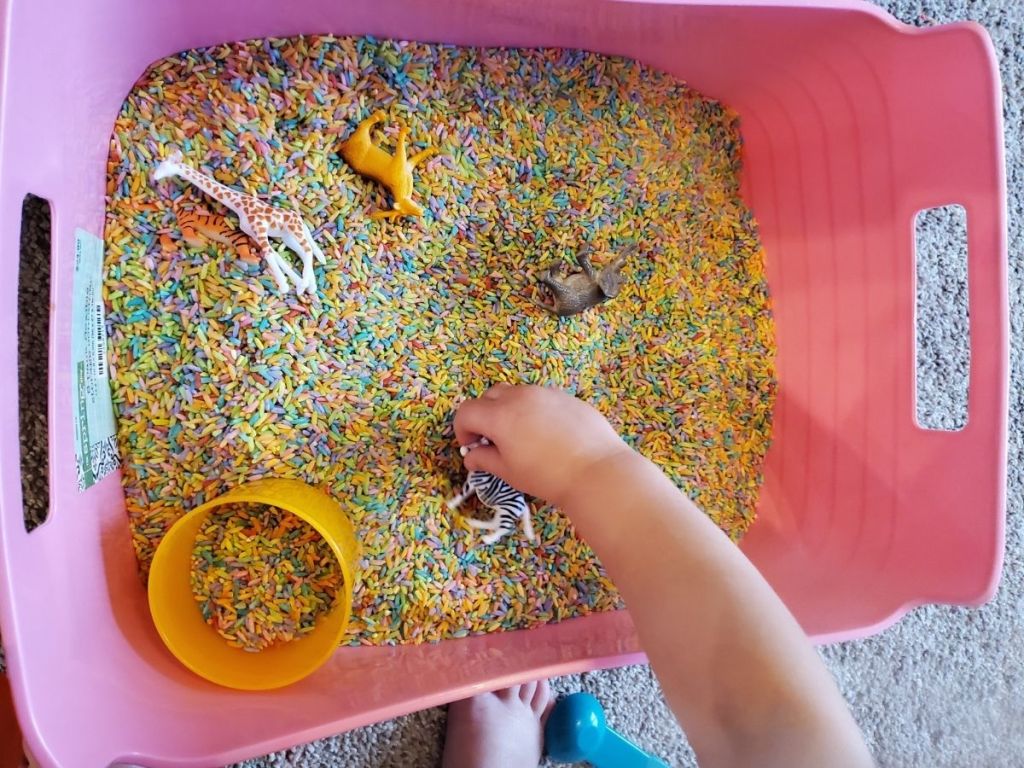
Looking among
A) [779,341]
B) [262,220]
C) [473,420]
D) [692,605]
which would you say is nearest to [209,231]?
[262,220]

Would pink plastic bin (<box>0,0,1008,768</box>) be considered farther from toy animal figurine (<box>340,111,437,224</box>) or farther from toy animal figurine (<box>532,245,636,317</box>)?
toy animal figurine (<box>532,245,636,317</box>)

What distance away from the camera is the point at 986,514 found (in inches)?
34.5

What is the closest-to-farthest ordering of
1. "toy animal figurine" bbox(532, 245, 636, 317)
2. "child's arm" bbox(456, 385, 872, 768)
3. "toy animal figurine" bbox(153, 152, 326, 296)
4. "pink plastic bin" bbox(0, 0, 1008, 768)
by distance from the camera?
1. "child's arm" bbox(456, 385, 872, 768)
2. "pink plastic bin" bbox(0, 0, 1008, 768)
3. "toy animal figurine" bbox(153, 152, 326, 296)
4. "toy animal figurine" bbox(532, 245, 636, 317)

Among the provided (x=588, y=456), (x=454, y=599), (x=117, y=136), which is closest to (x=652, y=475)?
(x=588, y=456)

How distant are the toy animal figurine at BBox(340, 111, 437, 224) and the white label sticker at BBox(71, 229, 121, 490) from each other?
0.92ft

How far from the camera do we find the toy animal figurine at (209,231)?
83 cm

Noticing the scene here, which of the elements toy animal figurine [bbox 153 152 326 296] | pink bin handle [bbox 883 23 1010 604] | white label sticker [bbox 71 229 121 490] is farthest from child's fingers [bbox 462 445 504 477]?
pink bin handle [bbox 883 23 1010 604]

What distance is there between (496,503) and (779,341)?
0.49m

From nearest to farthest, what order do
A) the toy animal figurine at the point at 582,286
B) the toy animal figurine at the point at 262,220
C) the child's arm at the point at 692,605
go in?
the child's arm at the point at 692,605 < the toy animal figurine at the point at 262,220 < the toy animal figurine at the point at 582,286

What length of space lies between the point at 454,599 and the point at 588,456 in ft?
0.87

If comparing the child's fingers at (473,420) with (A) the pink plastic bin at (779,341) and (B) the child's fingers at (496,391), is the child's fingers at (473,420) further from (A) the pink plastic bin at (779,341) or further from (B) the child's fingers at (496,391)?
(A) the pink plastic bin at (779,341)

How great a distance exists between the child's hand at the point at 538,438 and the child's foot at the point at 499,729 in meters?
0.36

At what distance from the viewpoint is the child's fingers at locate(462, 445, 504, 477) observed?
0.85m

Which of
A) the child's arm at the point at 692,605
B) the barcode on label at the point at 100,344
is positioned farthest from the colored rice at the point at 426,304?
the child's arm at the point at 692,605
